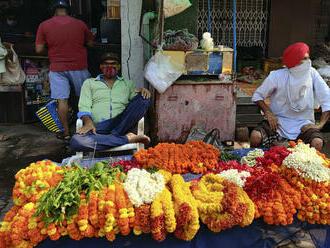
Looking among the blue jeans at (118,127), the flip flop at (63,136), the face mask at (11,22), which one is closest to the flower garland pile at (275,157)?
the blue jeans at (118,127)

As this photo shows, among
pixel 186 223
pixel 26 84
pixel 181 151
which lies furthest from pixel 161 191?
pixel 26 84

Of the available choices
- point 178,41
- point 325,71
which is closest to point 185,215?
point 178,41

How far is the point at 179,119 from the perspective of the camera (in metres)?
4.61

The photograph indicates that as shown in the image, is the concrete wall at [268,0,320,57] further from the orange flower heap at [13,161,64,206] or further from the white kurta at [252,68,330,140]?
the orange flower heap at [13,161,64,206]

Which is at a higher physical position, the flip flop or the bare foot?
the bare foot

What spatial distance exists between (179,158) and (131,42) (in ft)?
10.5

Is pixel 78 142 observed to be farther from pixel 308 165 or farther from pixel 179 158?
pixel 308 165

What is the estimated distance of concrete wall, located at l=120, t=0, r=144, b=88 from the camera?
543 centimetres

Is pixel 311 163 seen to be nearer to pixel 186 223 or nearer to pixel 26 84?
pixel 186 223

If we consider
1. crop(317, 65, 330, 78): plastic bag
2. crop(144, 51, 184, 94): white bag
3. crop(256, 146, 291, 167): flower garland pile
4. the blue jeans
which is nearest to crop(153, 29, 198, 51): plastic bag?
crop(144, 51, 184, 94): white bag

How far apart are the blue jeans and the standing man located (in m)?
1.36

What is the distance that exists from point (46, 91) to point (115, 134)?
2888mm

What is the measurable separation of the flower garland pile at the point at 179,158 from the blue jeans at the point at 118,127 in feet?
2.50

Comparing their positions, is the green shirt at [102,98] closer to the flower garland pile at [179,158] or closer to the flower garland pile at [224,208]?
the flower garland pile at [179,158]
